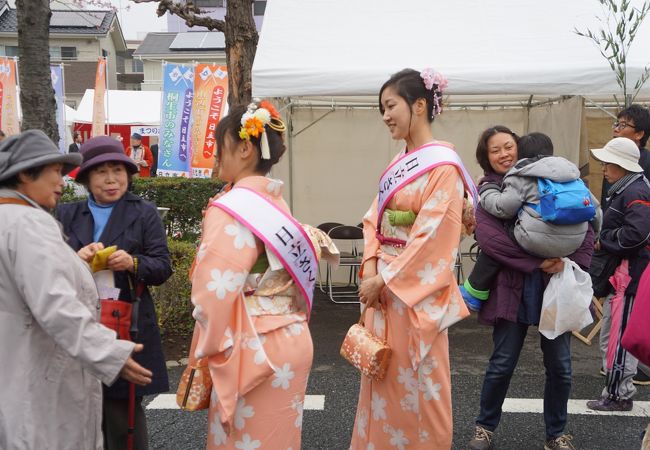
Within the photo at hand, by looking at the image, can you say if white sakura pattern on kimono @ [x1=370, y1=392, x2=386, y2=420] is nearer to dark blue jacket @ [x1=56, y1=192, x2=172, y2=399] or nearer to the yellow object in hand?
dark blue jacket @ [x1=56, y1=192, x2=172, y2=399]

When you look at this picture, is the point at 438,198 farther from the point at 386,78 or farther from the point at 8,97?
the point at 8,97

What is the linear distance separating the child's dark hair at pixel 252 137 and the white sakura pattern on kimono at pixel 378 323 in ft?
3.18

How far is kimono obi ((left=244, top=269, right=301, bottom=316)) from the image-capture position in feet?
6.64

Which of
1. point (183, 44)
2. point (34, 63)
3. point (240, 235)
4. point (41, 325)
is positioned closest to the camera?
point (41, 325)

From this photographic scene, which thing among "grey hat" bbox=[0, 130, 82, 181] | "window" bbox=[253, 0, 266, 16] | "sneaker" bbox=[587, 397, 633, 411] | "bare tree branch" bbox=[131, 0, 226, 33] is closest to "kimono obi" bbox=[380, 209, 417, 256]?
"grey hat" bbox=[0, 130, 82, 181]

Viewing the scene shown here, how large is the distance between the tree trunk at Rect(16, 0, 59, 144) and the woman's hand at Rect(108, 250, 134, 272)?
246 centimetres

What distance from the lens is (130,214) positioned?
8.19ft

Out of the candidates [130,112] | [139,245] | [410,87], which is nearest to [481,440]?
[410,87]

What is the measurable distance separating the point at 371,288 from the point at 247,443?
0.88 meters

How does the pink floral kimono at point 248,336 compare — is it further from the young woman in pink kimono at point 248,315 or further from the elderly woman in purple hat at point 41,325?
the elderly woman in purple hat at point 41,325

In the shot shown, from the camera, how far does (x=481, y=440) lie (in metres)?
3.10

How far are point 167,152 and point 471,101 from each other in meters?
5.84

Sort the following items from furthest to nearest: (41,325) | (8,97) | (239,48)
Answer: (8,97), (239,48), (41,325)

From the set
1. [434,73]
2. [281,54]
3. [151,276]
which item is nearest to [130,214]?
[151,276]
